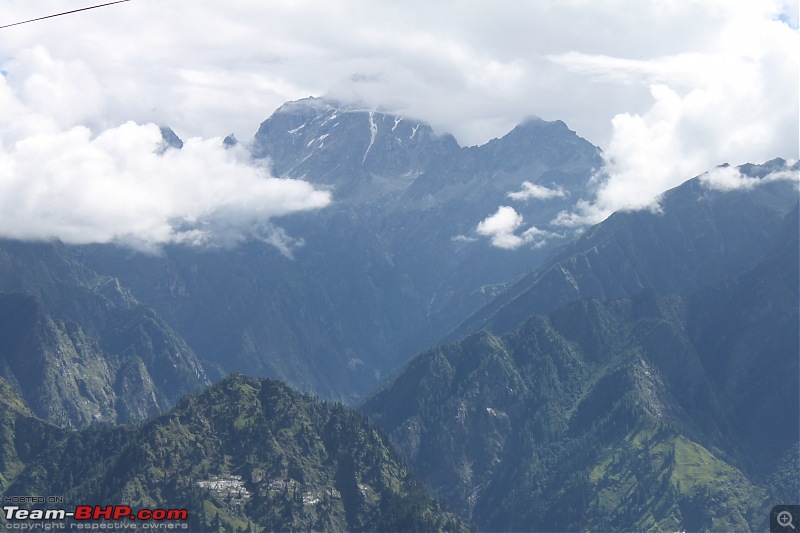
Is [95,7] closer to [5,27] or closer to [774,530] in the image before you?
[5,27]

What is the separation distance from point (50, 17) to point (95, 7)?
19.0ft

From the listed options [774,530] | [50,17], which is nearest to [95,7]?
[50,17]

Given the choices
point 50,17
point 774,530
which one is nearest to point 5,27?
point 50,17

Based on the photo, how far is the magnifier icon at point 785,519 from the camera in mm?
143375

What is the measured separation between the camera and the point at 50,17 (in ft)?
495

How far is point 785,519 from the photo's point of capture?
14412 centimetres

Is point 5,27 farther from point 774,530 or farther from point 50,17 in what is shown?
point 774,530

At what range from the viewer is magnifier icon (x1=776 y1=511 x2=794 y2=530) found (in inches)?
5645

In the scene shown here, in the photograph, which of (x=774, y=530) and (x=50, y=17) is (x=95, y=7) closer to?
(x=50, y=17)

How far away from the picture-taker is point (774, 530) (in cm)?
14338

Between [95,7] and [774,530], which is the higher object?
[95,7]

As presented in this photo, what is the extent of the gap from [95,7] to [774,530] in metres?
105
